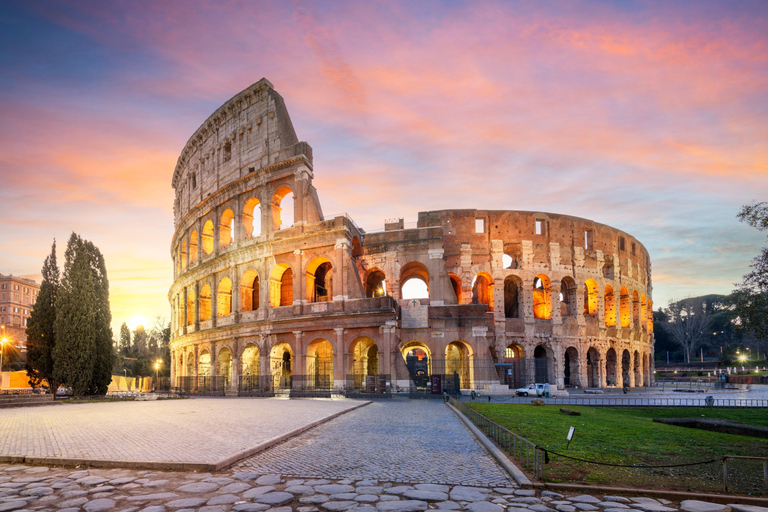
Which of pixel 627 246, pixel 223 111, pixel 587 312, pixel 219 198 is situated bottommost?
pixel 587 312

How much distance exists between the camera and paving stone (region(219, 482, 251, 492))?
255 inches

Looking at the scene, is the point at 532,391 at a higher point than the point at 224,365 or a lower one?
lower

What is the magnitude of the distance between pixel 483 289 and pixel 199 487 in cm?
3661

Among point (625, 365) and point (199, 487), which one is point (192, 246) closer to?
point (199, 487)

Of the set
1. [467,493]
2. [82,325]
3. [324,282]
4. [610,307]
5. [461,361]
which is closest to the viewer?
[467,493]

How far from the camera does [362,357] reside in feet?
112

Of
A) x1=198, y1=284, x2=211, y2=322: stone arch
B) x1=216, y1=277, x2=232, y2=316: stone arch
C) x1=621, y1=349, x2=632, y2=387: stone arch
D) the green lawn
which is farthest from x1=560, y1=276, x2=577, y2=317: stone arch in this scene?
x1=198, y1=284, x2=211, y2=322: stone arch

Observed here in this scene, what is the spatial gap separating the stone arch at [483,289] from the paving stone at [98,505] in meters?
35.1

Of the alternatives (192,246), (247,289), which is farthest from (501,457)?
(192,246)

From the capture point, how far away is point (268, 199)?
3562cm

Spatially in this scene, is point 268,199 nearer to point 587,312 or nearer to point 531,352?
point 531,352

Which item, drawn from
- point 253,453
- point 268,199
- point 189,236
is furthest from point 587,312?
point 253,453

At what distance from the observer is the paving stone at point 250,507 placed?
5613mm

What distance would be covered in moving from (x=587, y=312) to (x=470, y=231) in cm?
1373
